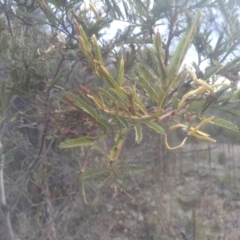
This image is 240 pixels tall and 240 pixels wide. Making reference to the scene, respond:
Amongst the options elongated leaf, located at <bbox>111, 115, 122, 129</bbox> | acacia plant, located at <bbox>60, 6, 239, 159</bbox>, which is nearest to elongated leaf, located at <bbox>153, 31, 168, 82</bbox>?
acacia plant, located at <bbox>60, 6, 239, 159</bbox>

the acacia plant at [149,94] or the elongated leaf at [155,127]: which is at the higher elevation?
the acacia plant at [149,94]

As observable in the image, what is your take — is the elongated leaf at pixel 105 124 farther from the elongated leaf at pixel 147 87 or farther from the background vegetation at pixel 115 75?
the elongated leaf at pixel 147 87

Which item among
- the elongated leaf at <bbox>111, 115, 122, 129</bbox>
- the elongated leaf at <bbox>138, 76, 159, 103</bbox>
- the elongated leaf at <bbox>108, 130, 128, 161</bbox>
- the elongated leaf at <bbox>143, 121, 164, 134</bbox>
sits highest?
the elongated leaf at <bbox>138, 76, 159, 103</bbox>

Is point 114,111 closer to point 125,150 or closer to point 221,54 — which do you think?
point 221,54

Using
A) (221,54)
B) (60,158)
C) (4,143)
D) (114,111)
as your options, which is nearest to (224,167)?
(60,158)

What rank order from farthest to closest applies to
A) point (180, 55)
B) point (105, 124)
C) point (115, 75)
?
point (115, 75) → point (105, 124) → point (180, 55)

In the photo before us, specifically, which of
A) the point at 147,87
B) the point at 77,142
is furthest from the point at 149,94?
the point at 77,142

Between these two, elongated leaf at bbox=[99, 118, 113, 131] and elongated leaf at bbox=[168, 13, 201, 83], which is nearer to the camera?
elongated leaf at bbox=[168, 13, 201, 83]

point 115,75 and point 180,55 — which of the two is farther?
point 115,75

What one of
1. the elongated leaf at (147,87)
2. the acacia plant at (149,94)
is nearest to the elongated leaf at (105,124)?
the acacia plant at (149,94)

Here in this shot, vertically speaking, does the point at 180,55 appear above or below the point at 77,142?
above

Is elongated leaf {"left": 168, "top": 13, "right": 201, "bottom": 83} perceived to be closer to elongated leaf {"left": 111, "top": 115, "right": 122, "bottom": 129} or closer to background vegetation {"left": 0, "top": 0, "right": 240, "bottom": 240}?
background vegetation {"left": 0, "top": 0, "right": 240, "bottom": 240}

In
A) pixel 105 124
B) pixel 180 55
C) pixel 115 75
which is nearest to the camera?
pixel 180 55

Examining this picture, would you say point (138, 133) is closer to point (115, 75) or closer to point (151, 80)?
point (151, 80)
